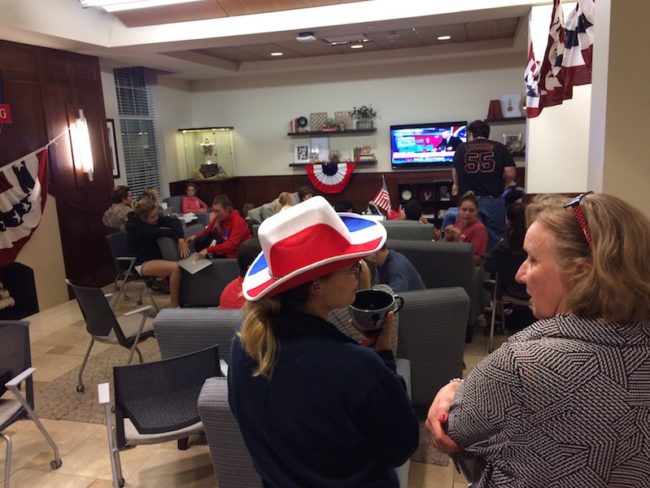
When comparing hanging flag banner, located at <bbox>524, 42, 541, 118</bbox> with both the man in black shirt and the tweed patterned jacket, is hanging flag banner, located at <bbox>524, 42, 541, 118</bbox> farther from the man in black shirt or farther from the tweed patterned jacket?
the tweed patterned jacket

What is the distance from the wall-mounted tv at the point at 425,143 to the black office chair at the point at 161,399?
6.80 m

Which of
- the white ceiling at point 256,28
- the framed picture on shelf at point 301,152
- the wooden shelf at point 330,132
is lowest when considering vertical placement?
the framed picture on shelf at point 301,152

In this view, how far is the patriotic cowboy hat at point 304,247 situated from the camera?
1070 mm

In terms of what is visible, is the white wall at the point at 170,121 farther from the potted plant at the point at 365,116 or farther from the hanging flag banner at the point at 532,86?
the hanging flag banner at the point at 532,86

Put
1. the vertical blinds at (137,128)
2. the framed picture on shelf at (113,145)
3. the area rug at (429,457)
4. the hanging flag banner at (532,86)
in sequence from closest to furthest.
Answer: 1. the area rug at (429,457)
2. the hanging flag banner at (532,86)
3. the framed picture on shelf at (113,145)
4. the vertical blinds at (137,128)

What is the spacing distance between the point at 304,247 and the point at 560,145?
487 cm

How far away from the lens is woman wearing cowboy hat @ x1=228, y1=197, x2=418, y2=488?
1016mm

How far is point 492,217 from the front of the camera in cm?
488

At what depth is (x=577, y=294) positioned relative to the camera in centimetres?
90

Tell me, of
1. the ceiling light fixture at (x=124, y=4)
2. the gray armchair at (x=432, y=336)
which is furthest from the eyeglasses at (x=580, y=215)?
the ceiling light fixture at (x=124, y=4)

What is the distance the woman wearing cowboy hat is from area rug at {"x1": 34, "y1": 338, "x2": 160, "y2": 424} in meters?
2.58

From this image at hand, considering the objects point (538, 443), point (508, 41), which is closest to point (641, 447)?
point (538, 443)

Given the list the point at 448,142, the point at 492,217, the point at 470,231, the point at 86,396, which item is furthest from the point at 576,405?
the point at 448,142

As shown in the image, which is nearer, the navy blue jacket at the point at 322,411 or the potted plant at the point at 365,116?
the navy blue jacket at the point at 322,411
